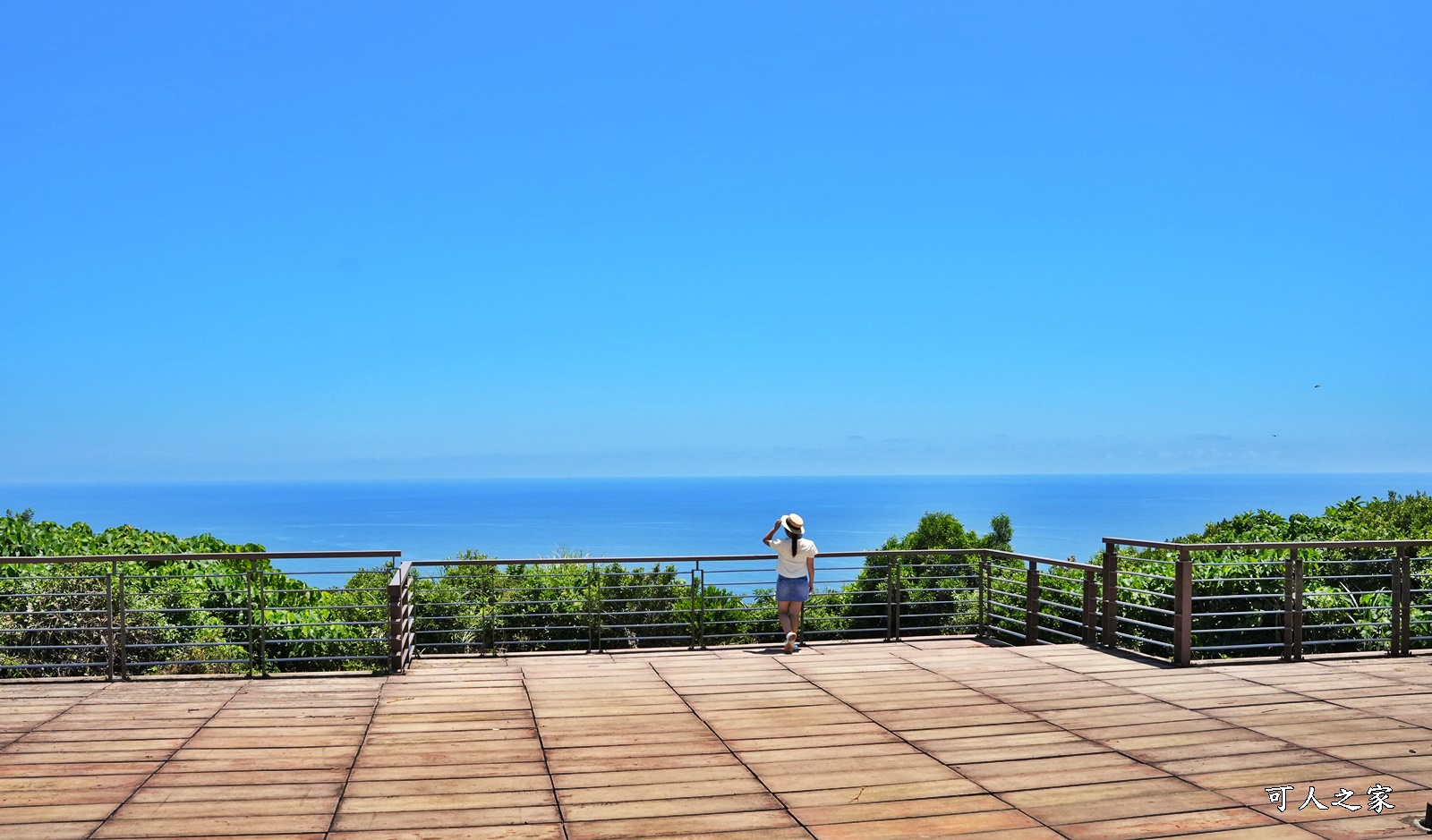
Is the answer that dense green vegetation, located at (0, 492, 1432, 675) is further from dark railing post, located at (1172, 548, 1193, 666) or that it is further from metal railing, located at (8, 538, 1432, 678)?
dark railing post, located at (1172, 548, 1193, 666)

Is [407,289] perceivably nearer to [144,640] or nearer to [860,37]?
[860,37]

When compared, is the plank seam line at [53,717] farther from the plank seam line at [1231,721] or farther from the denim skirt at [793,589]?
the plank seam line at [1231,721]

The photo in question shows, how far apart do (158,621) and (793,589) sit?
725 centimetres

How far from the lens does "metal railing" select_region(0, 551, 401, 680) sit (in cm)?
833

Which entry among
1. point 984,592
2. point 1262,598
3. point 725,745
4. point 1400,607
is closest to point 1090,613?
point 984,592

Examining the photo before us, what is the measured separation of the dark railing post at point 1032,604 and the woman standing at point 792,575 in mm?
2267

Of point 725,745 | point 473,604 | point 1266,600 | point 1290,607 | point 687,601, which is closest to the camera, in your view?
point 725,745

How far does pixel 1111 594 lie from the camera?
9672 mm

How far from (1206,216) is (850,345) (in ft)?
432

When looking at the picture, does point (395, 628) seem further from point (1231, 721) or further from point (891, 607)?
point (1231, 721)

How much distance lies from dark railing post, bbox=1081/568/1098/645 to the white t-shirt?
2742mm

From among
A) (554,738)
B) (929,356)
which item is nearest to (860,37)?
(554,738)

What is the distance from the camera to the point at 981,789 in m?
4.93

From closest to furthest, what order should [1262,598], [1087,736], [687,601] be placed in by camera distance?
[1087,736] → [1262,598] → [687,601]
